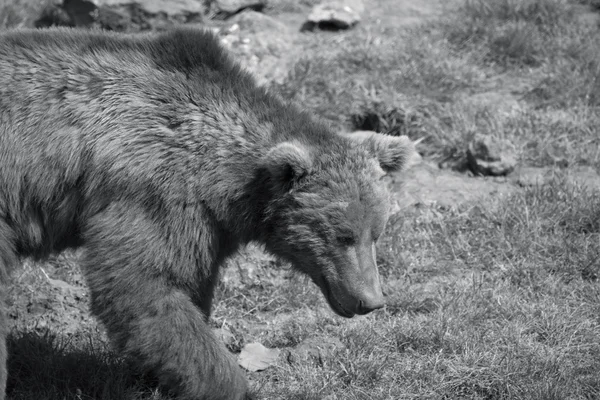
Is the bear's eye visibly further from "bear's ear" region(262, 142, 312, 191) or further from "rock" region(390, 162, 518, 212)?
"rock" region(390, 162, 518, 212)

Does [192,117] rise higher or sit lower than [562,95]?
higher

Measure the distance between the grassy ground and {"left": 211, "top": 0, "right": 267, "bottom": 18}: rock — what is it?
44.6 inches

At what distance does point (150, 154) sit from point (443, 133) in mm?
4143

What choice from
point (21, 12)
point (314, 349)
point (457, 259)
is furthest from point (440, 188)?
point (21, 12)

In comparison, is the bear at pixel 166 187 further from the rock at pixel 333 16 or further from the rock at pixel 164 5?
the rock at pixel 333 16

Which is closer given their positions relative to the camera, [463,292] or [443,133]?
[463,292]

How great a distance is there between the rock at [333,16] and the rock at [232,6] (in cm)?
70

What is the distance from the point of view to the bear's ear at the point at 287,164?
5379 millimetres

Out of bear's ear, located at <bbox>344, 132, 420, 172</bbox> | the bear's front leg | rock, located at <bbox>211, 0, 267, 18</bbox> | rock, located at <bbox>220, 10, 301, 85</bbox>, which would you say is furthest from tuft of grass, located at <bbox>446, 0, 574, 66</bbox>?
the bear's front leg

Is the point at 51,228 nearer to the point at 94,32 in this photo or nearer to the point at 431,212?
the point at 94,32

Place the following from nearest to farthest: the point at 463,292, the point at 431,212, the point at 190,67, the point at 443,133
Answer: the point at 190,67
the point at 463,292
the point at 431,212
the point at 443,133

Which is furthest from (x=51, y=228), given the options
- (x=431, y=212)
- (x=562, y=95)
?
(x=562, y=95)

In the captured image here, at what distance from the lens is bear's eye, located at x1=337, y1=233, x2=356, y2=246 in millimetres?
5547

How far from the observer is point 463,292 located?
267 inches
